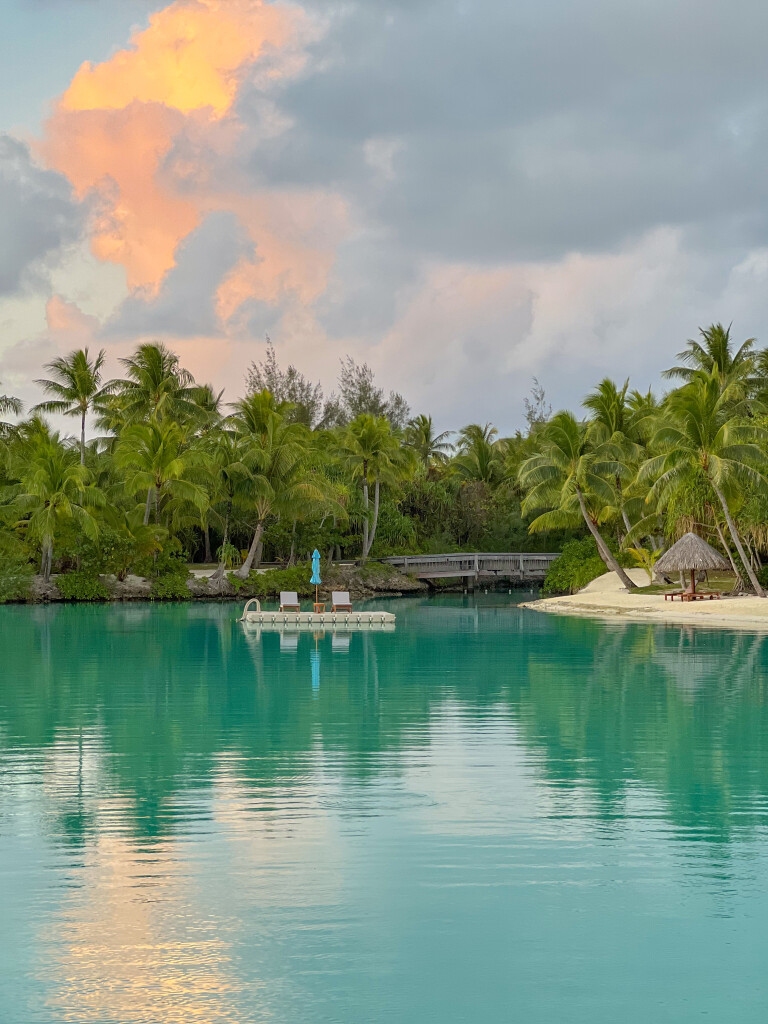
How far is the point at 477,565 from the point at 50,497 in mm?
19948

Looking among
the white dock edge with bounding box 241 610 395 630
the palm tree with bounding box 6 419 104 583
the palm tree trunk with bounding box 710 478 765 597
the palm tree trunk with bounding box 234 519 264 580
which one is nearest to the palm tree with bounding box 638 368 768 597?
the palm tree trunk with bounding box 710 478 765 597

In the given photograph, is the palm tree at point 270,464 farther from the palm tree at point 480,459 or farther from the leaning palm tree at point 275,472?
the palm tree at point 480,459

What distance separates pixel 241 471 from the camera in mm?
41375

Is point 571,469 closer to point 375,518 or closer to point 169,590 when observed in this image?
point 375,518

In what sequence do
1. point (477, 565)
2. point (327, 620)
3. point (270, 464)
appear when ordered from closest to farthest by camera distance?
point (327, 620)
point (270, 464)
point (477, 565)

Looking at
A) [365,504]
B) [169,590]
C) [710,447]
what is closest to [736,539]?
[710,447]

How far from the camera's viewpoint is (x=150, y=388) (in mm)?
45344

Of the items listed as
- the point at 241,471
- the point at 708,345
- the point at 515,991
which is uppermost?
the point at 708,345

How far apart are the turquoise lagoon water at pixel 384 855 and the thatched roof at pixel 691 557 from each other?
58.4ft

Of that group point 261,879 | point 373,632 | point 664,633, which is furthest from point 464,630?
point 261,879

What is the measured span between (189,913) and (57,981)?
103cm

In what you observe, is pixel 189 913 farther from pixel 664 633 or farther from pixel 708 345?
pixel 708 345

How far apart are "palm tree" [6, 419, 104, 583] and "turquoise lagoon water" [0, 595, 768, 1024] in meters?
23.6

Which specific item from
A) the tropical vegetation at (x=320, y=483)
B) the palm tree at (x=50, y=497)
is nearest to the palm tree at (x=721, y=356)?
the tropical vegetation at (x=320, y=483)
